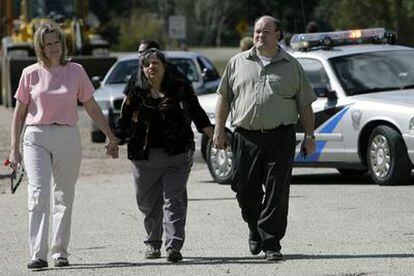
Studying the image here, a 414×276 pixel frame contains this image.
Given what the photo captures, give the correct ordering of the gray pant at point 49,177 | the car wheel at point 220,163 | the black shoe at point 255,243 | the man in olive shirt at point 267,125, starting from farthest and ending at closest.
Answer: the car wheel at point 220,163
the black shoe at point 255,243
the man in olive shirt at point 267,125
the gray pant at point 49,177

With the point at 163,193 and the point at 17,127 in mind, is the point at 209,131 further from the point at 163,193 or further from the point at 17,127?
the point at 17,127

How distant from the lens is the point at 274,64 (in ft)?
31.4

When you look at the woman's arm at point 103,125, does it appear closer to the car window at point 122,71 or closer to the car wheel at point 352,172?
the car wheel at point 352,172

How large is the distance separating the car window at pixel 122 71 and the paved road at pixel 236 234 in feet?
25.5

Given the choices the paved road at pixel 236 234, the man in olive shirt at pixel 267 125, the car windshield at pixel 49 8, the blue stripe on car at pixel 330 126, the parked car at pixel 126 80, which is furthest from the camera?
the car windshield at pixel 49 8

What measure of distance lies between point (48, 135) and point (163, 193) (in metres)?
0.98

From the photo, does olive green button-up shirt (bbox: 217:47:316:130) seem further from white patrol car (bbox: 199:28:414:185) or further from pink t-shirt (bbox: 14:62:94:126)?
white patrol car (bbox: 199:28:414:185)

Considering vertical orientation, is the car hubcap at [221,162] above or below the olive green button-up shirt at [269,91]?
below

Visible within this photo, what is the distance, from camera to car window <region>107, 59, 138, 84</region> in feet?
77.7

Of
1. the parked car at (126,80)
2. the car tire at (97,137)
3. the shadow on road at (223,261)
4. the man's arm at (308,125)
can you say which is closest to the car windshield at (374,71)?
the man's arm at (308,125)

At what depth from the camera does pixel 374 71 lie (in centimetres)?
1521

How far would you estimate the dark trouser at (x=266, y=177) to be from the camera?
31.4 ft

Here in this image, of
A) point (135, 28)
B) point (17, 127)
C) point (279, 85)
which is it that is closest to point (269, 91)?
point (279, 85)

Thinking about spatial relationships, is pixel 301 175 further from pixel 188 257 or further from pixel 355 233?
pixel 188 257
